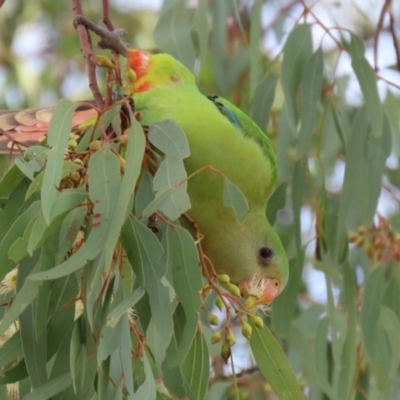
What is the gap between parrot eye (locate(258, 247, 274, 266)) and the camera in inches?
77.2

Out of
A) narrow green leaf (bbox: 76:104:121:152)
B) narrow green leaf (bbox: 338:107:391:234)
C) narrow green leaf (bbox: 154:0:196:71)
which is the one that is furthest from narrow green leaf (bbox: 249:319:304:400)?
narrow green leaf (bbox: 154:0:196:71)

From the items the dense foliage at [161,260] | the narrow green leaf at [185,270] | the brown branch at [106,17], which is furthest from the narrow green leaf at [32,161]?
the brown branch at [106,17]

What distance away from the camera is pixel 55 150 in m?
1.31

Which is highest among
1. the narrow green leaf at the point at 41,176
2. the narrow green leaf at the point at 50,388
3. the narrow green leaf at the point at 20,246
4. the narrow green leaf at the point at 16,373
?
the narrow green leaf at the point at 41,176

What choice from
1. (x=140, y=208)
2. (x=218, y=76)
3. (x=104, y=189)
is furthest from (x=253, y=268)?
(x=218, y=76)

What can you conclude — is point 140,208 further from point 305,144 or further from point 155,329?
point 305,144

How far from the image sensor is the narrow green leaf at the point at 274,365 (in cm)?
159

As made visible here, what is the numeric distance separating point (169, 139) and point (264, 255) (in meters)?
0.63

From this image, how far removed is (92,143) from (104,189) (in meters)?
0.12

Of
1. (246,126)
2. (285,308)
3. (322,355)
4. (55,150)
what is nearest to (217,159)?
(246,126)

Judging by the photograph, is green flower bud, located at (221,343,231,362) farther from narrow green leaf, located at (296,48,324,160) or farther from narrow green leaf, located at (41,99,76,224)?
narrow green leaf, located at (296,48,324,160)

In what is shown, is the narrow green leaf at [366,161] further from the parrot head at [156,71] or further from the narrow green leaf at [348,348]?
the parrot head at [156,71]

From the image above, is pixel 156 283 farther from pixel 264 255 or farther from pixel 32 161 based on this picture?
pixel 264 255

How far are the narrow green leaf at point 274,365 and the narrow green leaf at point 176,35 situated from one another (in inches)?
35.8
